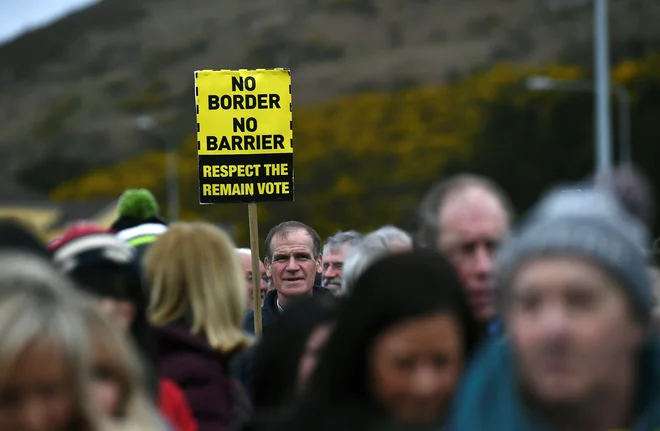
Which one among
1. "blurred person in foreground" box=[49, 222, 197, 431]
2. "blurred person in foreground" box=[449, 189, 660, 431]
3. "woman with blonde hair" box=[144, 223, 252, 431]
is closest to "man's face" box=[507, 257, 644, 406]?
"blurred person in foreground" box=[449, 189, 660, 431]

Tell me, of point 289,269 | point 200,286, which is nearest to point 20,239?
point 200,286

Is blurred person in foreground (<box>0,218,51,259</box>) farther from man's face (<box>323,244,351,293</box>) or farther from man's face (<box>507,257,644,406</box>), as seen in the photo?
man's face (<box>323,244,351,293</box>)

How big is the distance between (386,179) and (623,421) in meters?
59.2

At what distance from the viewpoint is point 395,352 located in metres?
3.31

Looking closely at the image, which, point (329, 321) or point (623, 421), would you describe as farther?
point (329, 321)

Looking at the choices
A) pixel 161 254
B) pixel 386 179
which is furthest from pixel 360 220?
pixel 161 254

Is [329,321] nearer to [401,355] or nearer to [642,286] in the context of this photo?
[401,355]

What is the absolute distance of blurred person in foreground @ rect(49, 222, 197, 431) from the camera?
4.29m

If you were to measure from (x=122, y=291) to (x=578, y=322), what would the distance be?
1.95 metres

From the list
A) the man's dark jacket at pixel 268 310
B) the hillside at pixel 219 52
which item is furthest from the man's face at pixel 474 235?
the hillside at pixel 219 52

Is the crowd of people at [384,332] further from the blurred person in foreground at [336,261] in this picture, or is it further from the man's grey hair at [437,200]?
the blurred person in foreground at [336,261]

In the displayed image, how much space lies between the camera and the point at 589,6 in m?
84.4

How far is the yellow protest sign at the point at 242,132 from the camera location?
8.81m

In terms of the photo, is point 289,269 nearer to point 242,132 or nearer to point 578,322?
point 242,132
